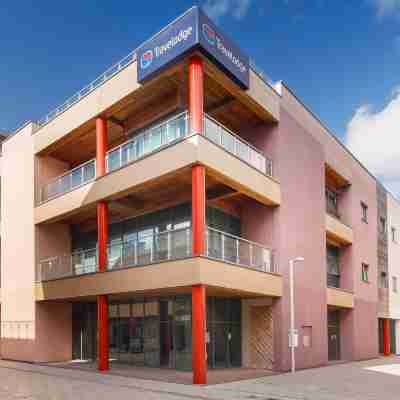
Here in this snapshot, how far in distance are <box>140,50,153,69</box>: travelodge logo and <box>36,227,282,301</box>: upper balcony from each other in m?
6.70

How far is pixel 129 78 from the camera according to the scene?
20562 mm

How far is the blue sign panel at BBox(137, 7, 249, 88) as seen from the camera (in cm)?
1727

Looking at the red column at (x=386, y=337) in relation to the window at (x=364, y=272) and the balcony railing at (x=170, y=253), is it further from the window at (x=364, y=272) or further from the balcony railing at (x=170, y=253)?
the balcony railing at (x=170, y=253)

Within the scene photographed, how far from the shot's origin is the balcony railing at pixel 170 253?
18.3 metres

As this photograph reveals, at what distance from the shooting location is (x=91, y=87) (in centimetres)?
2342

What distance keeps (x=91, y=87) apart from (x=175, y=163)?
8142 millimetres

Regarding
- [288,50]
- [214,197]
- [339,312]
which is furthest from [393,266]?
[214,197]

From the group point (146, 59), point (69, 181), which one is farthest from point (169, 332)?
point (146, 59)

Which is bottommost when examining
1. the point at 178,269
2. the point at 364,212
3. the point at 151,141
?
the point at 178,269

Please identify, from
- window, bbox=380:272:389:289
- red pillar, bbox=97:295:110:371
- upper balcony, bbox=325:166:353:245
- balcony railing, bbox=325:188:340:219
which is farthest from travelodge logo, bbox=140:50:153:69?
window, bbox=380:272:389:289

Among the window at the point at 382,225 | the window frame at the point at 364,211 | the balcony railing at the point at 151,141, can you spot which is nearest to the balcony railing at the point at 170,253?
the balcony railing at the point at 151,141

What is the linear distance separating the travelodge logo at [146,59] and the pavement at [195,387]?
11943mm

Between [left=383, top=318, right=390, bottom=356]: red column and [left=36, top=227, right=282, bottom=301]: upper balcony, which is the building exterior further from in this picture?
[left=383, top=318, right=390, bottom=356]: red column

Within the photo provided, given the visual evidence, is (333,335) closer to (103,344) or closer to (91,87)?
(103,344)
